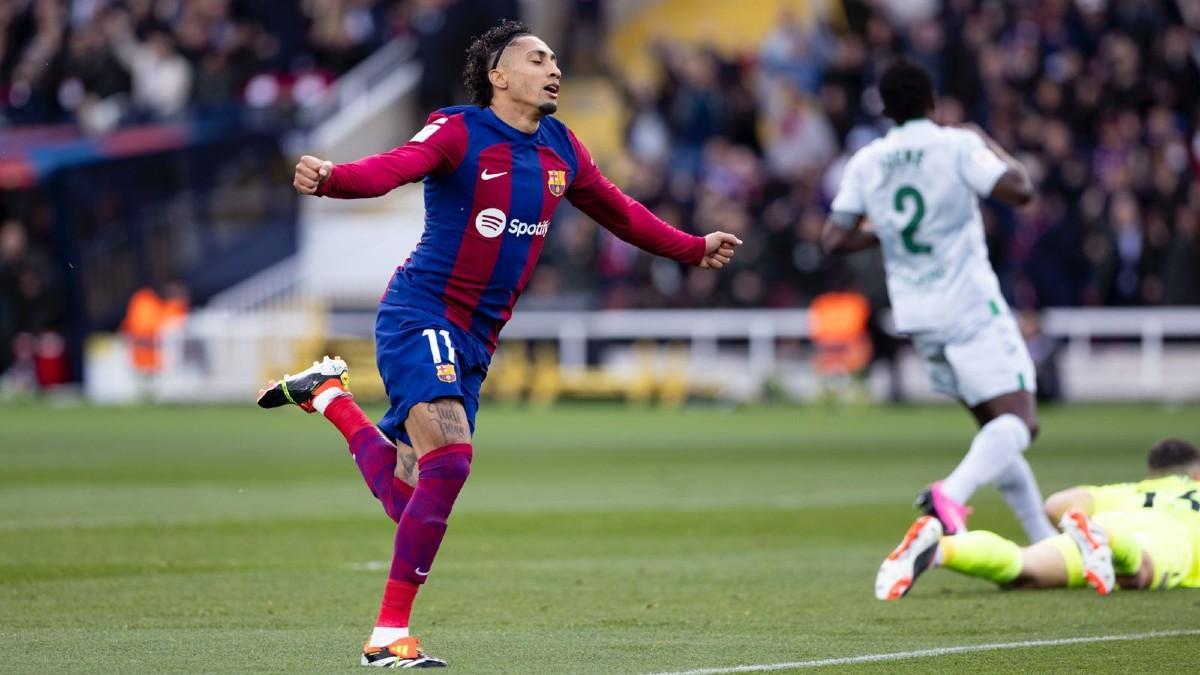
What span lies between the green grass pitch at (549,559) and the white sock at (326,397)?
845mm

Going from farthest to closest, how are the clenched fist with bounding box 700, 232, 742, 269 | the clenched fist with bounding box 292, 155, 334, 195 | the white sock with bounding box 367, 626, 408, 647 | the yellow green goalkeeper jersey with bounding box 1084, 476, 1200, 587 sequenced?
the yellow green goalkeeper jersey with bounding box 1084, 476, 1200, 587
the clenched fist with bounding box 700, 232, 742, 269
the white sock with bounding box 367, 626, 408, 647
the clenched fist with bounding box 292, 155, 334, 195

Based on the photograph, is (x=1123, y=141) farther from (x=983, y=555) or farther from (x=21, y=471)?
(x=983, y=555)

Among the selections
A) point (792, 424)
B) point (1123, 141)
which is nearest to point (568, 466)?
point (792, 424)

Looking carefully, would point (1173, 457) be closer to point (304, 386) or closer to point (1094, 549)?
point (1094, 549)

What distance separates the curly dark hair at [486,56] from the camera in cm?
758

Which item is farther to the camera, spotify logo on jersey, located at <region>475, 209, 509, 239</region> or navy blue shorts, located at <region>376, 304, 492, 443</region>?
spotify logo on jersey, located at <region>475, 209, 509, 239</region>

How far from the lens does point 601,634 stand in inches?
309

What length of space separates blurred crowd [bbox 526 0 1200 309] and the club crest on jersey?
17.5 metres

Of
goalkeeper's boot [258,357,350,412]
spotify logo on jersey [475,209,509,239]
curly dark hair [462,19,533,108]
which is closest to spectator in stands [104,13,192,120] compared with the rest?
goalkeeper's boot [258,357,350,412]

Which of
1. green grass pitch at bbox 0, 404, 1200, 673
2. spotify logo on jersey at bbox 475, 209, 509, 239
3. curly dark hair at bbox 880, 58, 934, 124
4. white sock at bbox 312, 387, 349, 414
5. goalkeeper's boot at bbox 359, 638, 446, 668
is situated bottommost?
green grass pitch at bbox 0, 404, 1200, 673

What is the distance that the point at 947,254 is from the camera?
979 cm

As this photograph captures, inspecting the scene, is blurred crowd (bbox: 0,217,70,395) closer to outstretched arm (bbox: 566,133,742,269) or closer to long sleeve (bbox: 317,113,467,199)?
outstretched arm (bbox: 566,133,742,269)

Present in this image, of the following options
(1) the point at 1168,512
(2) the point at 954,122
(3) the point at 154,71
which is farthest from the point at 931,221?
(3) the point at 154,71

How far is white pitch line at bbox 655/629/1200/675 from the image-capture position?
682cm
